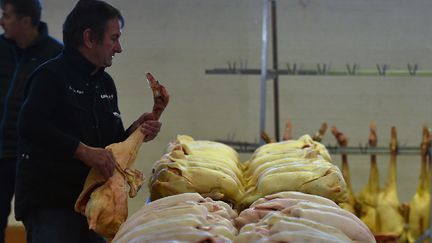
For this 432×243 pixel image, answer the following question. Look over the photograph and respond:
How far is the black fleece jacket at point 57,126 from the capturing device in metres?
2.28

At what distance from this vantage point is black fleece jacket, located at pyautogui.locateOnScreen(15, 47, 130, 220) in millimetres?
2281

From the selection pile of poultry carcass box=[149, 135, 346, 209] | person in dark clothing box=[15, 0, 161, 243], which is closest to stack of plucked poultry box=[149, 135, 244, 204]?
pile of poultry carcass box=[149, 135, 346, 209]

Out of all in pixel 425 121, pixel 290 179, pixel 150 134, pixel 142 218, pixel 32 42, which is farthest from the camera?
pixel 425 121

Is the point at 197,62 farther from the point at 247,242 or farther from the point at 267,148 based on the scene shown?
the point at 247,242

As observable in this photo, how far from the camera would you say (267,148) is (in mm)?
2498

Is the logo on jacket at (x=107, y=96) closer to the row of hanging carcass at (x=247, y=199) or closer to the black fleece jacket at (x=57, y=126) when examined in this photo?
the black fleece jacket at (x=57, y=126)

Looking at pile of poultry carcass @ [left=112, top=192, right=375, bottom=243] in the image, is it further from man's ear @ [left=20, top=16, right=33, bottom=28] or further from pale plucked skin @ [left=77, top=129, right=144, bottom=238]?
man's ear @ [left=20, top=16, right=33, bottom=28]

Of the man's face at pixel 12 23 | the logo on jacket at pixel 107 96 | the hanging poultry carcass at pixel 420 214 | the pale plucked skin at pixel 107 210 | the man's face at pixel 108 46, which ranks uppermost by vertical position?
the man's face at pixel 12 23

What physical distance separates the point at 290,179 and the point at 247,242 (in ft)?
2.31

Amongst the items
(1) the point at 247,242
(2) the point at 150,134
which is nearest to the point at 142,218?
(1) the point at 247,242

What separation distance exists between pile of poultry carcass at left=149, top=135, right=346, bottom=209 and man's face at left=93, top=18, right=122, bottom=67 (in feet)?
1.61

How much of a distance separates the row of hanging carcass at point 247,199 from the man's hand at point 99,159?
16cm

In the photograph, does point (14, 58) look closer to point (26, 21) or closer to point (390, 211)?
point (26, 21)

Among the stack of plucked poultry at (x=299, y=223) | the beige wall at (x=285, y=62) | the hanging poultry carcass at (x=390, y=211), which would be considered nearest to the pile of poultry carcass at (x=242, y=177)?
the stack of plucked poultry at (x=299, y=223)
